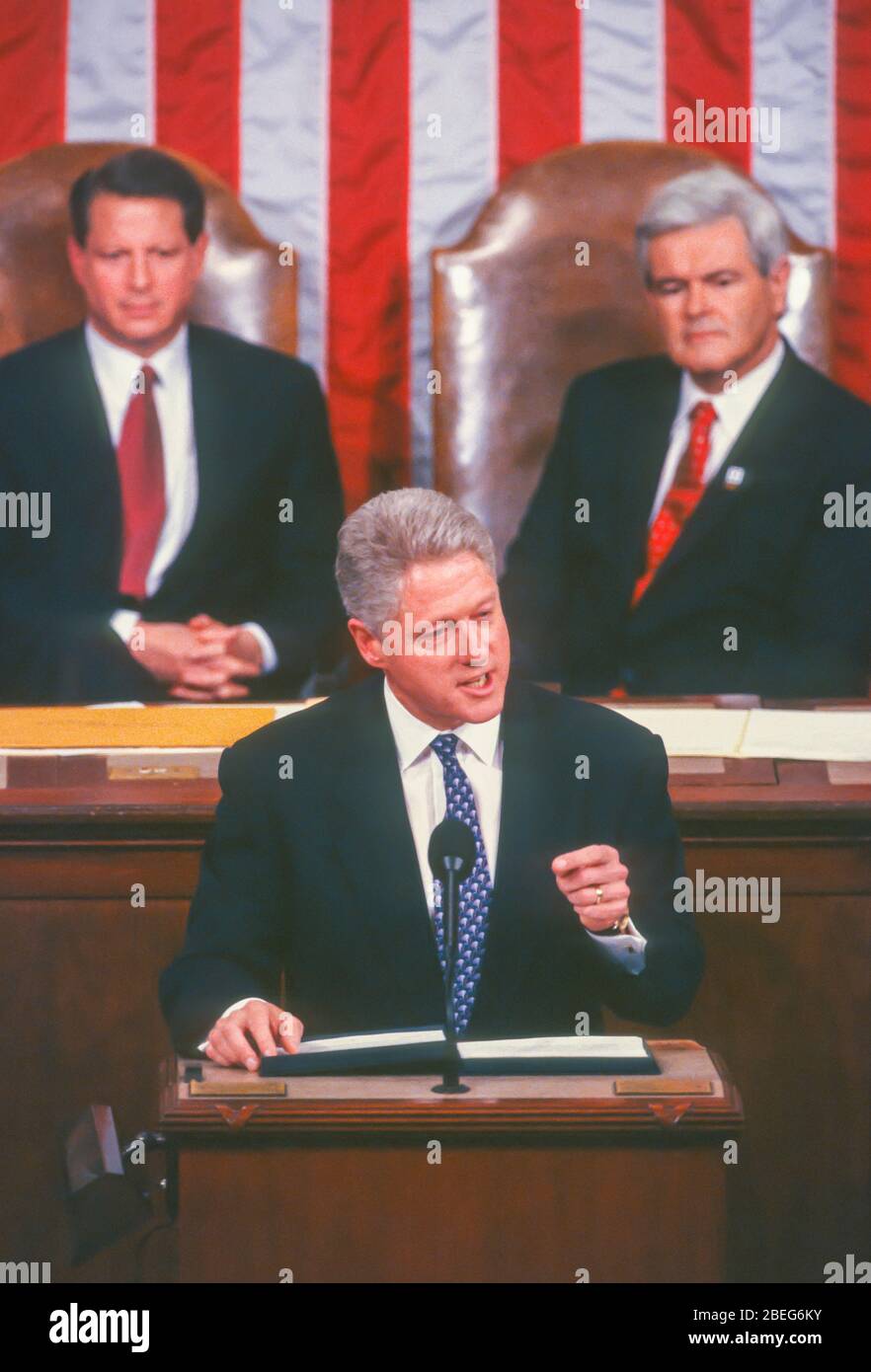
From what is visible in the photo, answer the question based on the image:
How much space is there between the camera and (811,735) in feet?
10.7

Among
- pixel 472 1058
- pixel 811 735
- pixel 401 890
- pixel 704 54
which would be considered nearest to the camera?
pixel 472 1058

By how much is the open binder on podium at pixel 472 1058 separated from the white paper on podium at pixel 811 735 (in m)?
1.22

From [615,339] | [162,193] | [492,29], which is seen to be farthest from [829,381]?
[162,193]

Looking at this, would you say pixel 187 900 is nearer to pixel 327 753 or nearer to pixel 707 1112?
pixel 327 753

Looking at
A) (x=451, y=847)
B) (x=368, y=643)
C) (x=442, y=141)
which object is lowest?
(x=451, y=847)

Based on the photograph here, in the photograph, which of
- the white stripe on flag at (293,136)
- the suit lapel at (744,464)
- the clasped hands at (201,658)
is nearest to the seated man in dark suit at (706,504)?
the suit lapel at (744,464)

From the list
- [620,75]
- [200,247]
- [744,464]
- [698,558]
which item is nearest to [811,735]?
[698,558]

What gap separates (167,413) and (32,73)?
0.94 meters

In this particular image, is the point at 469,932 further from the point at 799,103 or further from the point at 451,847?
the point at 799,103

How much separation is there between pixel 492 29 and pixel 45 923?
268cm

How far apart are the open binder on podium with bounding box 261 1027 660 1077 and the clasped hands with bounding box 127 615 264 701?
2166 millimetres

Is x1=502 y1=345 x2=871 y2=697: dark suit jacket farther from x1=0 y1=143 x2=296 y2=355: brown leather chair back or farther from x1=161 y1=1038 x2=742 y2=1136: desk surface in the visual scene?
x1=161 y1=1038 x2=742 y2=1136: desk surface

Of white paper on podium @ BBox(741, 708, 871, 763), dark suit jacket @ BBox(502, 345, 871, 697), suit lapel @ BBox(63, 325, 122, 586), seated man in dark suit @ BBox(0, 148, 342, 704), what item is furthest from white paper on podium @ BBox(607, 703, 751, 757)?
suit lapel @ BBox(63, 325, 122, 586)

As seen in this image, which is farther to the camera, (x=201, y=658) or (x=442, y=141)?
(x=442, y=141)
